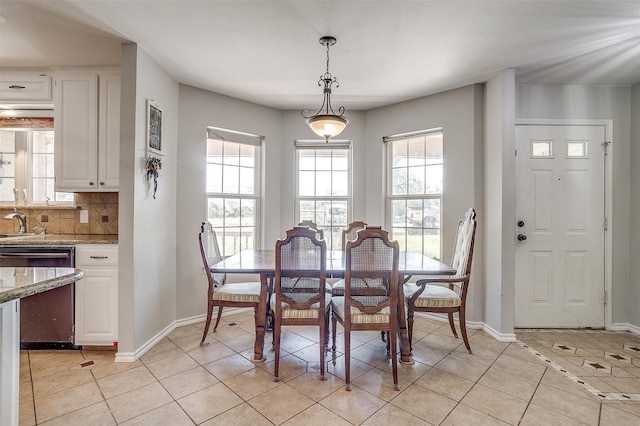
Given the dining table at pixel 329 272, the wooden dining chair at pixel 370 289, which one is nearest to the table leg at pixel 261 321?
the dining table at pixel 329 272

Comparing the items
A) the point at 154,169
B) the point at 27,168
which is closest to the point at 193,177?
the point at 154,169

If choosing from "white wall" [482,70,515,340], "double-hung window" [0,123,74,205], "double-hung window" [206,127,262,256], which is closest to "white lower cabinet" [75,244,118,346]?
"double-hung window" [0,123,74,205]

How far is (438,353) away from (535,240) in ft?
5.43

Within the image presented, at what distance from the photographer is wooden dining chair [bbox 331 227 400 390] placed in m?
2.14

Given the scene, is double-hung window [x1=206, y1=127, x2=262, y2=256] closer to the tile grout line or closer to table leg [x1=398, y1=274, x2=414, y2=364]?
table leg [x1=398, y1=274, x2=414, y2=364]

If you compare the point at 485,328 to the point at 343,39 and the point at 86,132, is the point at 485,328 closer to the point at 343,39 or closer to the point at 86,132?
the point at 343,39

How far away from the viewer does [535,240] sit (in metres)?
3.28

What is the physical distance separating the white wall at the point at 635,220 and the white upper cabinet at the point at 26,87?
19.2 feet

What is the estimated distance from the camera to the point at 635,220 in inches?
127

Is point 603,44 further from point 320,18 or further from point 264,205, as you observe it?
A: point 264,205

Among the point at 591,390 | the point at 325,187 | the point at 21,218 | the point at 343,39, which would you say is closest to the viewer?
the point at 591,390

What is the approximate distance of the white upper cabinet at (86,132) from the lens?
2828 millimetres

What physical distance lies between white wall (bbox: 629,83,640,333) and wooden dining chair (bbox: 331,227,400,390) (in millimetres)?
2885

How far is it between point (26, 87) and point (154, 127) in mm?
1347
